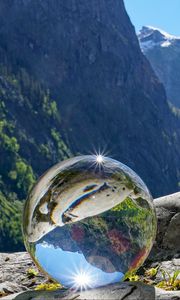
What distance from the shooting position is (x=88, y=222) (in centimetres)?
636

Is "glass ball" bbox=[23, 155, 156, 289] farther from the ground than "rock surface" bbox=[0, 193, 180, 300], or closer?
farther from the ground

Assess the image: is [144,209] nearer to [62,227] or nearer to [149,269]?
[62,227]

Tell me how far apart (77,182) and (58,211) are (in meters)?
0.42

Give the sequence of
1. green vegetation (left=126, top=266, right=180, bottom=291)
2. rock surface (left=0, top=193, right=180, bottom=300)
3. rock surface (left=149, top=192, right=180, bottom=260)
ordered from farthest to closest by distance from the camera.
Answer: rock surface (left=149, top=192, right=180, bottom=260) < rock surface (left=0, top=193, right=180, bottom=300) < green vegetation (left=126, top=266, right=180, bottom=291)

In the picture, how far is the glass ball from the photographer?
6.34 meters

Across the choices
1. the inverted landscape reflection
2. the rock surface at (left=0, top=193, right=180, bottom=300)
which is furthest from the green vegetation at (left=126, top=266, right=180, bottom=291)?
the inverted landscape reflection

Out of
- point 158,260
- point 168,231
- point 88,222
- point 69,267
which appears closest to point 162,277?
point 158,260

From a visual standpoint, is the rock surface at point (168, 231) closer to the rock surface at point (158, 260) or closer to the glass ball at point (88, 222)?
the rock surface at point (158, 260)

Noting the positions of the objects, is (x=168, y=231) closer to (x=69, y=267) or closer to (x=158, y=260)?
(x=158, y=260)

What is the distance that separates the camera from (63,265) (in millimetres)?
6477

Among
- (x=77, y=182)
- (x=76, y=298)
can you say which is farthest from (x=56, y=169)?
(x=76, y=298)

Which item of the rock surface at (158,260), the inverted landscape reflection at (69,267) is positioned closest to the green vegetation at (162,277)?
the rock surface at (158,260)

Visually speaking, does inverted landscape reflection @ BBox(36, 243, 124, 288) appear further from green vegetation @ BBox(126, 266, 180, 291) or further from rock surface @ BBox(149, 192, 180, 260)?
rock surface @ BBox(149, 192, 180, 260)

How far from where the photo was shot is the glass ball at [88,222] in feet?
20.8
